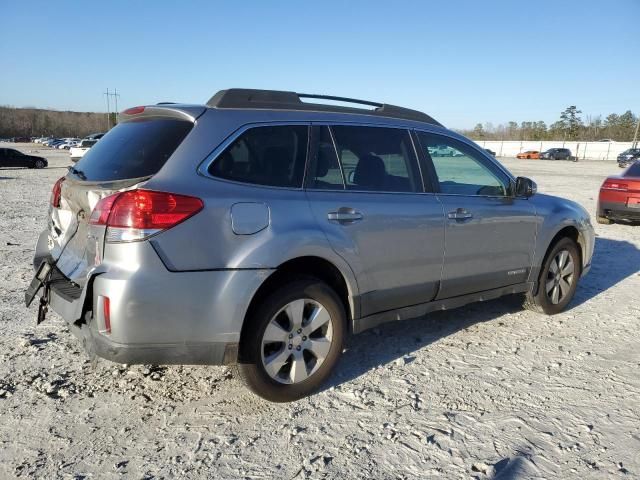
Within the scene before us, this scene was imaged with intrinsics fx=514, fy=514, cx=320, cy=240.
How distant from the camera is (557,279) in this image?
4.98 meters

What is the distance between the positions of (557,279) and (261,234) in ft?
11.1

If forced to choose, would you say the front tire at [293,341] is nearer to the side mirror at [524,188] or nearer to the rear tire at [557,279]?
the side mirror at [524,188]

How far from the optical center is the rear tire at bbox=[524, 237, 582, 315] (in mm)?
4824

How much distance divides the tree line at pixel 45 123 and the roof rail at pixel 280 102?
12193cm

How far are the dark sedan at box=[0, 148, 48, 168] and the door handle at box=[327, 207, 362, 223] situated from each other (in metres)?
30.9

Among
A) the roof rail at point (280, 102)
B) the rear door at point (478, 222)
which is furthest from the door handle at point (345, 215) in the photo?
the rear door at point (478, 222)

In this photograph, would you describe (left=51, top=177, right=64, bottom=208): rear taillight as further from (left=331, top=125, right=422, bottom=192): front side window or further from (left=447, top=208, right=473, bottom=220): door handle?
(left=447, top=208, right=473, bottom=220): door handle

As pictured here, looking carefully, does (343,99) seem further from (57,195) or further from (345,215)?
(57,195)

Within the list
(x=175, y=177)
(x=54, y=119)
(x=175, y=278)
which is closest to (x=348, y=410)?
(x=175, y=278)

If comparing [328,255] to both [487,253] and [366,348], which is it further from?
[487,253]

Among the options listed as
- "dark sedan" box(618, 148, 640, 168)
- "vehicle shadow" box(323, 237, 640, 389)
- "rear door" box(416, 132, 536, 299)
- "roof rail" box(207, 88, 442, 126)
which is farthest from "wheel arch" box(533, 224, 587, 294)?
"dark sedan" box(618, 148, 640, 168)

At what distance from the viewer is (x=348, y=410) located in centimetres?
311

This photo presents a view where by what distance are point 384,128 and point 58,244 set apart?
7.80 ft

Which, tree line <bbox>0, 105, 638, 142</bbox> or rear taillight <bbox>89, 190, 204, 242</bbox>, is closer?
rear taillight <bbox>89, 190, 204, 242</bbox>
